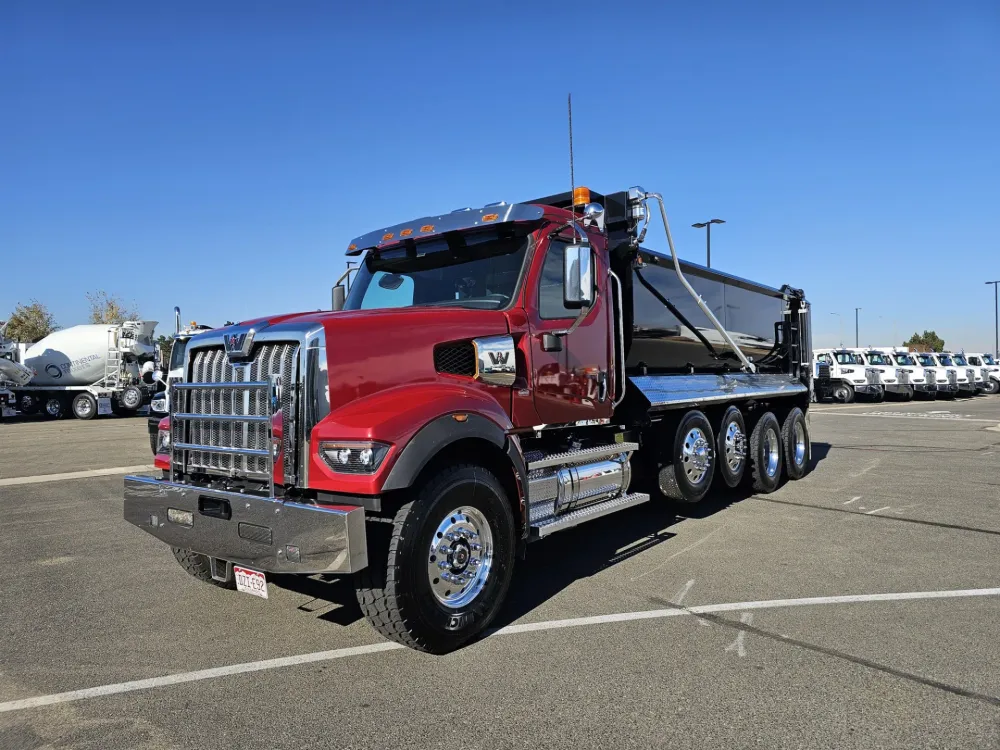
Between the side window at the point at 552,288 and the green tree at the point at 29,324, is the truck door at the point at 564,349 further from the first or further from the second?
the green tree at the point at 29,324

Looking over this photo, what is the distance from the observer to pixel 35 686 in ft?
11.6

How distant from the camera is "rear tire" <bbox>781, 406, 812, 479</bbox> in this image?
383 inches

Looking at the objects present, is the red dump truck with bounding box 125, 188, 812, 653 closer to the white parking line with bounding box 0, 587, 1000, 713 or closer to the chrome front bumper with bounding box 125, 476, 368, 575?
the chrome front bumper with bounding box 125, 476, 368, 575

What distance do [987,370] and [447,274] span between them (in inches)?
1741

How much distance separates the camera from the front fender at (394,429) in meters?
3.60

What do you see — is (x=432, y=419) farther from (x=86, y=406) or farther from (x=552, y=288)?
(x=86, y=406)

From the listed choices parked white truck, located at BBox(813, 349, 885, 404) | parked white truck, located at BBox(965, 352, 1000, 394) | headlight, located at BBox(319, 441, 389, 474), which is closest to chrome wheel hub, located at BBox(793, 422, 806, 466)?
headlight, located at BBox(319, 441, 389, 474)

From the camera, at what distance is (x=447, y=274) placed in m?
5.43

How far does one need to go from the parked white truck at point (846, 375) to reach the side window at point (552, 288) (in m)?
27.7

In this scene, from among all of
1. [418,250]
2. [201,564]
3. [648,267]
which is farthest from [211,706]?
[648,267]

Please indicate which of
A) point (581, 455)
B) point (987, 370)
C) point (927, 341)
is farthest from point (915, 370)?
point (927, 341)

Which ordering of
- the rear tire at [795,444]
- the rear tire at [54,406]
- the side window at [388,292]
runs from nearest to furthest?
the side window at [388,292]
the rear tire at [795,444]
the rear tire at [54,406]

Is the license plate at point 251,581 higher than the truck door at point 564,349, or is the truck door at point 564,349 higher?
the truck door at point 564,349

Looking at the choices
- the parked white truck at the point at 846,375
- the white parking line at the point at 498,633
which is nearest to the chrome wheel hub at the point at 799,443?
the white parking line at the point at 498,633
